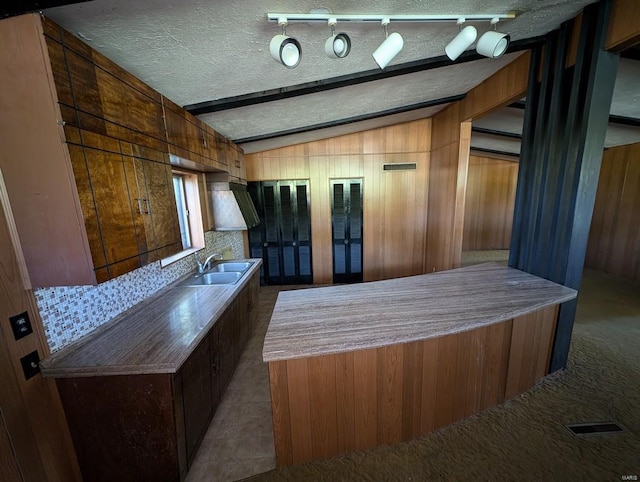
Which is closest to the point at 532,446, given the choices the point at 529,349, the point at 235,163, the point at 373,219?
the point at 529,349

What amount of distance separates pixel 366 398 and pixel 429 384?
42cm

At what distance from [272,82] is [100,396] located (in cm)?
233

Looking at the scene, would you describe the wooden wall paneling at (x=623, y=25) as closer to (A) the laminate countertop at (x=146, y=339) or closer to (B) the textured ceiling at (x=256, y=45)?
(B) the textured ceiling at (x=256, y=45)

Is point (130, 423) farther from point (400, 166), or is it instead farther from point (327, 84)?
point (400, 166)

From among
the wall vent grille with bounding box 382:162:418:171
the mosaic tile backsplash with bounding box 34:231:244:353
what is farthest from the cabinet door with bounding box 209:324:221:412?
the wall vent grille with bounding box 382:162:418:171

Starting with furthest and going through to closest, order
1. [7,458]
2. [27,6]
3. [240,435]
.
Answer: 1. [240,435]
2. [7,458]
3. [27,6]

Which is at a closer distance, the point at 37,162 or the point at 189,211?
the point at 37,162

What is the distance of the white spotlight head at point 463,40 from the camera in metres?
1.37

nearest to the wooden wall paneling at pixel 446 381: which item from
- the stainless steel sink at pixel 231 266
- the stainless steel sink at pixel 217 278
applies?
the stainless steel sink at pixel 217 278

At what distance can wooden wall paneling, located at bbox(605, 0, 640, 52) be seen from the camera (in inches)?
54.9

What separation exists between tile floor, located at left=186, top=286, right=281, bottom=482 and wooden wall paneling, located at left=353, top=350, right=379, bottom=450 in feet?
1.98

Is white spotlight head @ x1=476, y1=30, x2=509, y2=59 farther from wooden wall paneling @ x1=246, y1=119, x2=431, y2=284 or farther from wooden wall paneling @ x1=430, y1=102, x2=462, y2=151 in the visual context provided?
wooden wall paneling @ x1=246, y1=119, x2=431, y2=284

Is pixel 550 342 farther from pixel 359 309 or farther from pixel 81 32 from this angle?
pixel 81 32

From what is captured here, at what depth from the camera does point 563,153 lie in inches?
72.0
